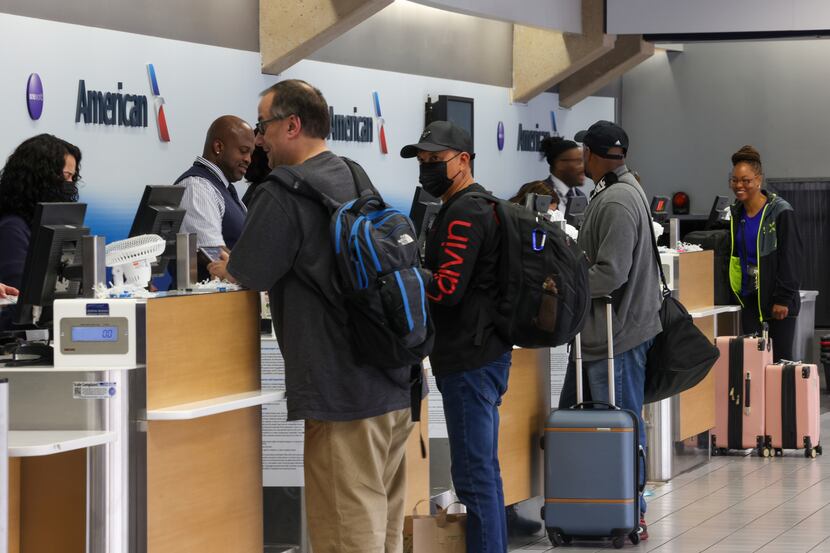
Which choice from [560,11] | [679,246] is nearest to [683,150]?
[560,11]

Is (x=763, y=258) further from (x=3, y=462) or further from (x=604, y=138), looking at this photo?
(x=3, y=462)

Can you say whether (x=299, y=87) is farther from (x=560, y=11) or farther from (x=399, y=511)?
(x=560, y=11)

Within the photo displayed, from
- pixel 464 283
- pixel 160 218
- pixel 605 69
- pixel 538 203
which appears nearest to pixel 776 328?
pixel 538 203

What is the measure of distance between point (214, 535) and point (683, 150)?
1157 cm

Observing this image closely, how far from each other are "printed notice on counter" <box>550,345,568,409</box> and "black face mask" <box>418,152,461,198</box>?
1804 mm

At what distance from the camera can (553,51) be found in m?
12.8

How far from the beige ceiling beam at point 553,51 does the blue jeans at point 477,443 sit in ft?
26.5

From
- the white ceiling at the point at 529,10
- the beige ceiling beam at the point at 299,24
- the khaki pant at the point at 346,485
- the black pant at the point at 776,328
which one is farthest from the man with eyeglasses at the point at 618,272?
the white ceiling at the point at 529,10

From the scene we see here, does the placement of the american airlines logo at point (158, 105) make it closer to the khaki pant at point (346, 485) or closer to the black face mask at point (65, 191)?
the black face mask at point (65, 191)

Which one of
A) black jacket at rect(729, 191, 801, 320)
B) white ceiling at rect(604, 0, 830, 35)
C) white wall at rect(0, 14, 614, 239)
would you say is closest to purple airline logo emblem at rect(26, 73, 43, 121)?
white wall at rect(0, 14, 614, 239)

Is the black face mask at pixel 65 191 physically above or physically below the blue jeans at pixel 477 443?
above

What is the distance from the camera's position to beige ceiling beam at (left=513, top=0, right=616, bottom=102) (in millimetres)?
12469

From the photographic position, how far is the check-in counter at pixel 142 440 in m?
3.87

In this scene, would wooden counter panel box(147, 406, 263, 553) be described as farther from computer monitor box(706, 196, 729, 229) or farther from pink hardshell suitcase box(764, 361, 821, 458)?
computer monitor box(706, 196, 729, 229)
